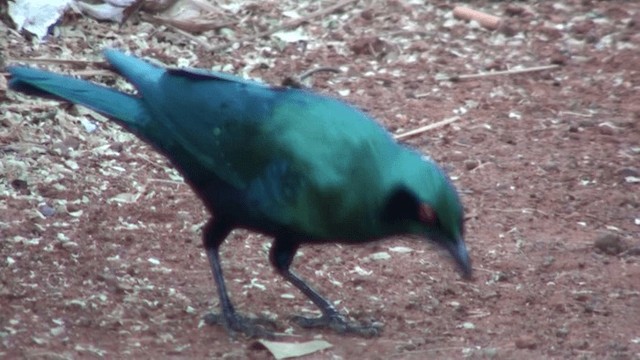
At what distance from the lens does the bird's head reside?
14.3 feet

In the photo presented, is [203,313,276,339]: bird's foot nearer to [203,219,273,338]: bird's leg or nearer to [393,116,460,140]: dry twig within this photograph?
[203,219,273,338]: bird's leg

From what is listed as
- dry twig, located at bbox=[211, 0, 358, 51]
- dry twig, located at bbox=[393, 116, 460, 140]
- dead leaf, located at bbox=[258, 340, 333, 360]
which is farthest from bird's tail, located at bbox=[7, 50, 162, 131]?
dry twig, located at bbox=[211, 0, 358, 51]

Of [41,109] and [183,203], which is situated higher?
[41,109]

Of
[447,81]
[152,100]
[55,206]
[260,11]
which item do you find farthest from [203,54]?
[152,100]

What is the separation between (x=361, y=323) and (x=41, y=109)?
227 centimetres

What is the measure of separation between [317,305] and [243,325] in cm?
30

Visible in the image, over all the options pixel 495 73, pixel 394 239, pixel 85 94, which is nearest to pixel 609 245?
pixel 394 239

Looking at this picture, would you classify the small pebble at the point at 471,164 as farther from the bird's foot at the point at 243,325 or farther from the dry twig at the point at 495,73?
the bird's foot at the point at 243,325

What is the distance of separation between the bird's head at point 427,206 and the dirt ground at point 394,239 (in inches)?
6.9

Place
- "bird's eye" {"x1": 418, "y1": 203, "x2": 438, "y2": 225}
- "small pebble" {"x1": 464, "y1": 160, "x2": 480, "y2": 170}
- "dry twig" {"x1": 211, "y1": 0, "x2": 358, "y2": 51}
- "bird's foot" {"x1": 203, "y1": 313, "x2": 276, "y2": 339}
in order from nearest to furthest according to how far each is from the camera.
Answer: "bird's eye" {"x1": 418, "y1": 203, "x2": 438, "y2": 225} → "bird's foot" {"x1": 203, "y1": 313, "x2": 276, "y2": 339} → "small pebble" {"x1": 464, "y1": 160, "x2": 480, "y2": 170} → "dry twig" {"x1": 211, "y1": 0, "x2": 358, "y2": 51}

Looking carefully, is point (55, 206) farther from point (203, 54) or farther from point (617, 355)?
point (617, 355)

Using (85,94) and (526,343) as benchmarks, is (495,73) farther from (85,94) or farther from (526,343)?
(85,94)

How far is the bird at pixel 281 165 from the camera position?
14.5 feet

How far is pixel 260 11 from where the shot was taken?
790 centimetres
